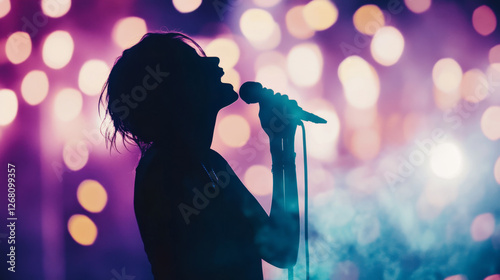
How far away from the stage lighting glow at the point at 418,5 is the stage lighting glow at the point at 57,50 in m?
2.27

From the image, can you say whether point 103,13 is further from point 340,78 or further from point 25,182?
point 340,78

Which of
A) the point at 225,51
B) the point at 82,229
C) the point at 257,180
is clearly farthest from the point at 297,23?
the point at 82,229

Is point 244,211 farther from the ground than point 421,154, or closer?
closer

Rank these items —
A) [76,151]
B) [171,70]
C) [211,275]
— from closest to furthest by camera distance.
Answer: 1. [211,275]
2. [171,70]
3. [76,151]

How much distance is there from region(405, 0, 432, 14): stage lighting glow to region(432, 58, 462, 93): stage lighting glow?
0.37 metres

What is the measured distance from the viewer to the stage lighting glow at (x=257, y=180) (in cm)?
244

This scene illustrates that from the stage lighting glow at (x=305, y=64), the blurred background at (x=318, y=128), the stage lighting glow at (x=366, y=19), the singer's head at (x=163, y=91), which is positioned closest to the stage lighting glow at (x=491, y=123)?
the blurred background at (x=318, y=128)

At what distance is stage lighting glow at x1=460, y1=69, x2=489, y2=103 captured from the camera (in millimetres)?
2557

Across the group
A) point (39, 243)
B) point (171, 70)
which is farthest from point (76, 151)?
point (171, 70)

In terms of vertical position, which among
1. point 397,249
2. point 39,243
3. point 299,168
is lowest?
point 397,249

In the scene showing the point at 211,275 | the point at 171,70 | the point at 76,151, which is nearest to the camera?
the point at 211,275

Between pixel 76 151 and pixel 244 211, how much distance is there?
5.75ft

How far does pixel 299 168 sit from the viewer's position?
244cm

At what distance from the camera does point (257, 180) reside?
96.3 inches
